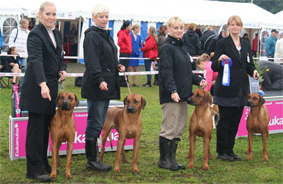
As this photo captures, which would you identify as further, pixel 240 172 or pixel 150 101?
pixel 150 101

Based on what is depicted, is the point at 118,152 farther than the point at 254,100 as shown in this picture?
No

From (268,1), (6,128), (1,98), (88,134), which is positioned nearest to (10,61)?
(1,98)

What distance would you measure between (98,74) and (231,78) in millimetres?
1903

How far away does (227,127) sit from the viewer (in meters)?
5.58

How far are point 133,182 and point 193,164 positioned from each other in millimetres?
983

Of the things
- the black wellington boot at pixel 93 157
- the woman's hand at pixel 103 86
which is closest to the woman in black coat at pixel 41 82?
the woman's hand at pixel 103 86

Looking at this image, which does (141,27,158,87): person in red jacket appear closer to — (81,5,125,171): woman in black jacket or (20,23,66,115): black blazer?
(81,5,125,171): woman in black jacket

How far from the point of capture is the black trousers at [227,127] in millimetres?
5543

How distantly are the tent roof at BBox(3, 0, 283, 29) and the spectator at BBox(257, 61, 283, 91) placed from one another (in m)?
9.99

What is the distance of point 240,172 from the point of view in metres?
5.05

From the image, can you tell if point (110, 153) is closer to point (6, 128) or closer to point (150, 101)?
point (6, 128)

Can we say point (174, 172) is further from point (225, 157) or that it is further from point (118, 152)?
point (225, 157)

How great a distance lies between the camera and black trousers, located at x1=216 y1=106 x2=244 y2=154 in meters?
5.54

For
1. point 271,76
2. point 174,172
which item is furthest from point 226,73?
point 271,76
